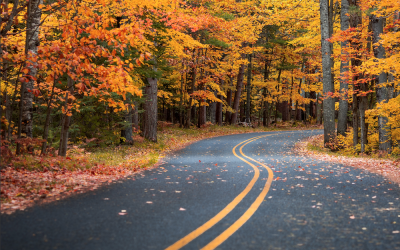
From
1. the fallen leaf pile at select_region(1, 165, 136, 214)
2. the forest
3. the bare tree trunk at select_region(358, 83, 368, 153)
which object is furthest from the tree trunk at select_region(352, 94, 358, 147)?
the fallen leaf pile at select_region(1, 165, 136, 214)

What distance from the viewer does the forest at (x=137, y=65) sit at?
9.53m

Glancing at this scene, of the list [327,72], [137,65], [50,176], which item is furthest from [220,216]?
[327,72]

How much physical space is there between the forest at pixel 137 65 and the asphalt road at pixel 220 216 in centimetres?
338

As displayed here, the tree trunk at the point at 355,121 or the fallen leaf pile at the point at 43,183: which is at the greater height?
the tree trunk at the point at 355,121

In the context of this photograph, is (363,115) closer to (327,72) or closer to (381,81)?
(381,81)

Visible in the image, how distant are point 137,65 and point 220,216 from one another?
10199mm

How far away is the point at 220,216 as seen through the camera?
5.79 metres

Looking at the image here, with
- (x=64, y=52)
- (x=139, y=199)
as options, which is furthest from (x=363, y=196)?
(x=64, y=52)

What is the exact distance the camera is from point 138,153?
16.6 meters

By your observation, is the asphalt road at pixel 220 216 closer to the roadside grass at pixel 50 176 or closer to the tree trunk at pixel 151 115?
the roadside grass at pixel 50 176

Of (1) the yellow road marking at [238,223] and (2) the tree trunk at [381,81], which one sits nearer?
(1) the yellow road marking at [238,223]

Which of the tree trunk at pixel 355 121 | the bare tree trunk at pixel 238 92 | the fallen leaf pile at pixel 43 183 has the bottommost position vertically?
the fallen leaf pile at pixel 43 183

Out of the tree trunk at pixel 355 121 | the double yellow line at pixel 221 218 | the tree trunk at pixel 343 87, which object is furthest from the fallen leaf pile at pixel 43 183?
the tree trunk at pixel 343 87

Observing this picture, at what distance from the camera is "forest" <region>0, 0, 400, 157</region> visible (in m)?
9.53
